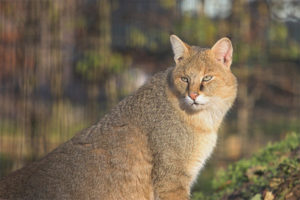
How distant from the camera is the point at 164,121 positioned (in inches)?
206

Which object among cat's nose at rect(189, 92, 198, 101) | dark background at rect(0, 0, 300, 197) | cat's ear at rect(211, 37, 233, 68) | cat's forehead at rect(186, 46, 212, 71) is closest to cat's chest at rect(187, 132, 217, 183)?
cat's nose at rect(189, 92, 198, 101)

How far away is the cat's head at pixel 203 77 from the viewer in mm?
5250

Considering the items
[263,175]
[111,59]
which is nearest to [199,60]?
[263,175]

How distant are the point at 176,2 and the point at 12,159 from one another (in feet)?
14.7

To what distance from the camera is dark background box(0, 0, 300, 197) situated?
9.80 meters

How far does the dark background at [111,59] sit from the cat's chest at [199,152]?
4.36 metres

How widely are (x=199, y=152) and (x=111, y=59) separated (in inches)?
211

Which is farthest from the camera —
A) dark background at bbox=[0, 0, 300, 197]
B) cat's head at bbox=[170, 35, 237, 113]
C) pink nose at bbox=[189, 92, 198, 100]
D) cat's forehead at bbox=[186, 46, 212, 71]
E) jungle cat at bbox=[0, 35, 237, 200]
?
dark background at bbox=[0, 0, 300, 197]

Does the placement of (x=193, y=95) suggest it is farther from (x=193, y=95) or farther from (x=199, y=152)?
(x=199, y=152)

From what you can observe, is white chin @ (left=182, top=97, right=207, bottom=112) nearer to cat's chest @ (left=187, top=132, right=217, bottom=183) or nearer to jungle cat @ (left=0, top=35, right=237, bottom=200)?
jungle cat @ (left=0, top=35, right=237, bottom=200)

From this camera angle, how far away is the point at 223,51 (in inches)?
217

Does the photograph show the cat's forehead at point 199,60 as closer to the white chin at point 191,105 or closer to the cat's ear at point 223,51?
the cat's ear at point 223,51

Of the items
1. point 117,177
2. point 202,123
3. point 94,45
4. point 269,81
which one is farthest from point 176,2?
point 117,177

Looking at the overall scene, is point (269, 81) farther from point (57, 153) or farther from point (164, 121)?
point (57, 153)
